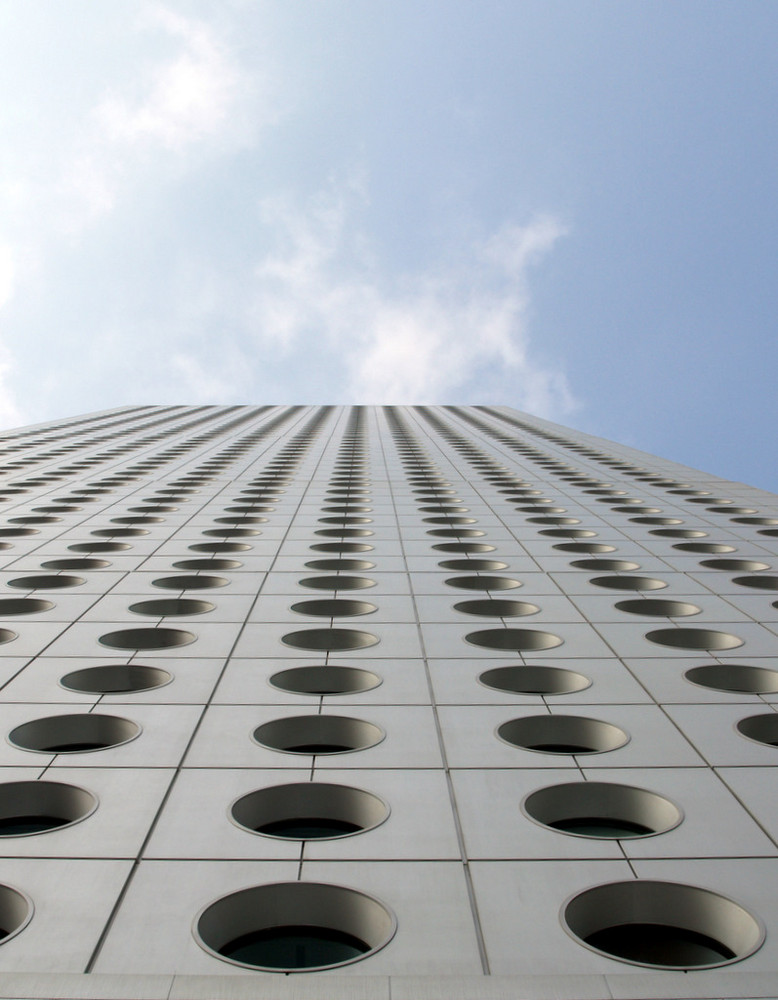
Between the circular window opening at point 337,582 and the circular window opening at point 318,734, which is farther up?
the circular window opening at point 337,582

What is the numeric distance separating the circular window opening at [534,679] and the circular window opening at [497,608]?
4271mm

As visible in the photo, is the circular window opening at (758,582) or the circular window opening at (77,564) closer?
the circular window opening at (758,582)

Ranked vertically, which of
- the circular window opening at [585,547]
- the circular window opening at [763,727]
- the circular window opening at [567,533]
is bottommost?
the circular window opening at [763,727]

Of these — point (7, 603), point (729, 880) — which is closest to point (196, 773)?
point (729, 880)

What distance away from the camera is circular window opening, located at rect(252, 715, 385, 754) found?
14992 millimetres

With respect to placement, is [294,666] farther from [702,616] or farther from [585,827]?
[702,616]

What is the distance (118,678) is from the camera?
17.5 metres

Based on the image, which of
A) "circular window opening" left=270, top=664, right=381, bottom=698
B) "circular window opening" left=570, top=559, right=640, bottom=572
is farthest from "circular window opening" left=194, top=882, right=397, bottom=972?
"circular window opening" left=570, top=559, right=640, bottom=572

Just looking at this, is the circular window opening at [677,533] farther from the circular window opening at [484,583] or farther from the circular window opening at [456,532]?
the circular window opening at [484,583]

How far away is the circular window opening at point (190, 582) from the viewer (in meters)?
24.3

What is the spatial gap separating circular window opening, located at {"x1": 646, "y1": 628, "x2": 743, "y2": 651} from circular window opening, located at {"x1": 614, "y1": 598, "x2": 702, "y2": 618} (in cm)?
173

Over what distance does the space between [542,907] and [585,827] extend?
2.81m

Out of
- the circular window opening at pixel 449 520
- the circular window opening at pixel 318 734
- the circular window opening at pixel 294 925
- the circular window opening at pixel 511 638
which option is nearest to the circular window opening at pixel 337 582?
the circular window opening at pixel 511 638

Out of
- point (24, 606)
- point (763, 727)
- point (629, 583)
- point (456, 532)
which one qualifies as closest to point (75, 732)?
point (24, 606)
